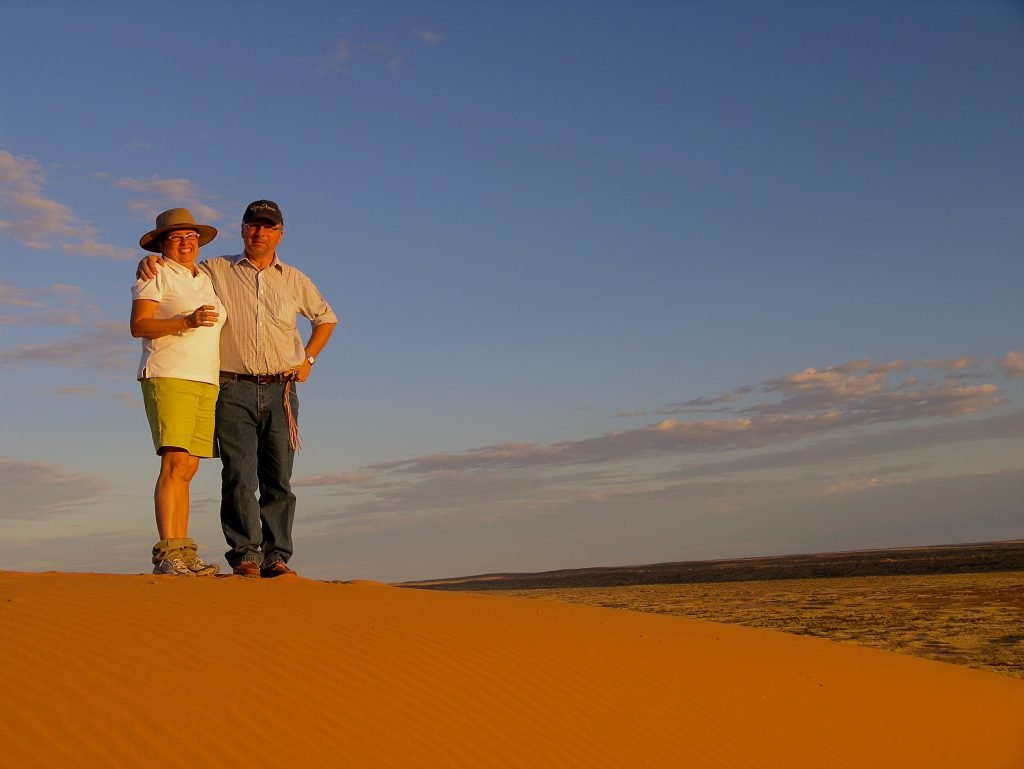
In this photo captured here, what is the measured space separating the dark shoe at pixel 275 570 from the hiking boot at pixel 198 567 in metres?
0.40

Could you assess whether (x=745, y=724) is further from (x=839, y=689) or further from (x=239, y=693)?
(x=239, y=693)

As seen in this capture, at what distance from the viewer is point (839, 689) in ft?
19.3

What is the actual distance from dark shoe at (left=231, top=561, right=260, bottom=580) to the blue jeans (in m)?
0.03

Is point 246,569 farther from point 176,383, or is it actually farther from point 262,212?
point 262,212

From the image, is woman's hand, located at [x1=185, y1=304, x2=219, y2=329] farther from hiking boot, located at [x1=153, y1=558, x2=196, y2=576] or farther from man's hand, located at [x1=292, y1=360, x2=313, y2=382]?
hiking boot, located at [x1=153, y1=558, x2=196, y2=576]

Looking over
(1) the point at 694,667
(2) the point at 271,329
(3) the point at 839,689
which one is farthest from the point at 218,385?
(3) the point at 839,689

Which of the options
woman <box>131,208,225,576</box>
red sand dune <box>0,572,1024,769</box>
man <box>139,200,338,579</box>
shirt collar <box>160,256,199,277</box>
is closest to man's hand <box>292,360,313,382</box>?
man <box>139,200,338,579</box>

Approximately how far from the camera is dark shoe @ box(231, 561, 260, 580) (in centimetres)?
635

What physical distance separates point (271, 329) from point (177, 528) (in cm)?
144

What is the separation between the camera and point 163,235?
6.30 meters

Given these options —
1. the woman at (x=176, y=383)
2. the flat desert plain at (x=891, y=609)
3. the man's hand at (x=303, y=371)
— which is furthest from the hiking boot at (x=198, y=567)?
the flat desert plain at (x=891, y=609)

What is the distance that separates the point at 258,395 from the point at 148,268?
1063 millimetres

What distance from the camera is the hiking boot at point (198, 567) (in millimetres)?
6027

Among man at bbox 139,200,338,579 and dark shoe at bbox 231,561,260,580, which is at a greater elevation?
man at bbox 139,200,338,579
